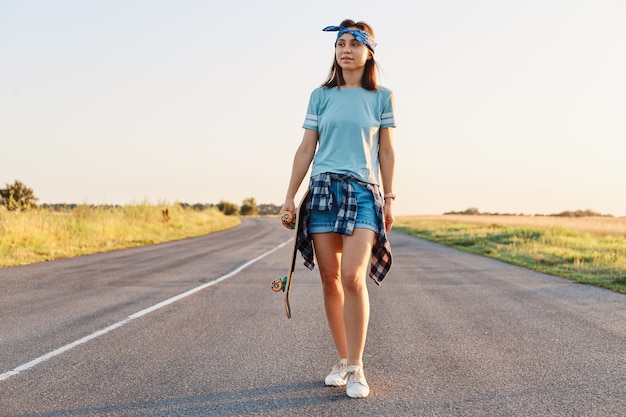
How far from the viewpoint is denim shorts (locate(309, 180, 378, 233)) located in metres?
3.84

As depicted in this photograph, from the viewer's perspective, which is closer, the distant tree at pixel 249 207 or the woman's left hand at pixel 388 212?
the woman's left hand at pixel 388 212

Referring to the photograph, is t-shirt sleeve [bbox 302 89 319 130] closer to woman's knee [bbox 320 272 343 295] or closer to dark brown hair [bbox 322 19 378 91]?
dark brown hair [bbox 322 19 378 91]

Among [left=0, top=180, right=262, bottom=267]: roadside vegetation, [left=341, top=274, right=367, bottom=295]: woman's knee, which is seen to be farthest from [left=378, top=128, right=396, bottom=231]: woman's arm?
[left=0, top=180, right=262, bottom=267]: roadside vegetation

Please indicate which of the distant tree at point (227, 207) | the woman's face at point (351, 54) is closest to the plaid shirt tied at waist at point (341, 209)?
the woman's face at point (351, 54)

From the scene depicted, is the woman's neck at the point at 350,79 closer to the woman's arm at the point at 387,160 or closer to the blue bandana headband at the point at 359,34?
the blue bandana headband at the point at 359,34

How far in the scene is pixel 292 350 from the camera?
5176 mm

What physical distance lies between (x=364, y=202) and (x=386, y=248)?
13.9 inches

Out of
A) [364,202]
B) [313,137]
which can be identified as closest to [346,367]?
[364,202]

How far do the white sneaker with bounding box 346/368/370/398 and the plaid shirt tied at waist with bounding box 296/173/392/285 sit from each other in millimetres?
706

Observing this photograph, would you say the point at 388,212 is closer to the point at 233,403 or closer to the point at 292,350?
the point at 233,403

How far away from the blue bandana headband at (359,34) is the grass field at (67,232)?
11.3 metres

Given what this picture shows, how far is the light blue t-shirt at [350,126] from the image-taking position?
395cm

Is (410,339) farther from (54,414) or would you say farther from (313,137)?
(54,414)

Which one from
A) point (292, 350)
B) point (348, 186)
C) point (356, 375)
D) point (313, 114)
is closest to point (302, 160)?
point (313, 114)
